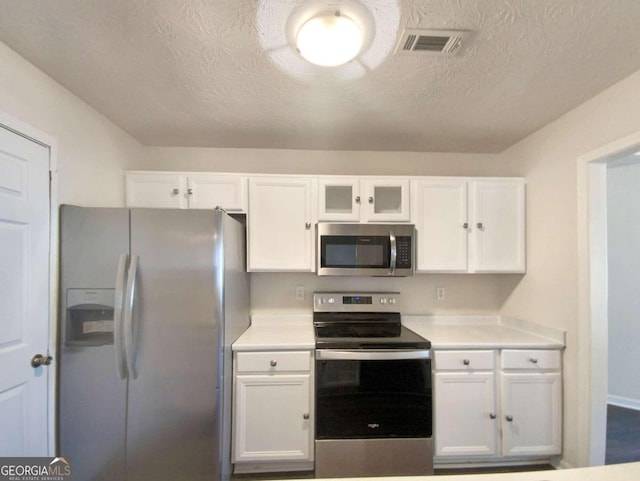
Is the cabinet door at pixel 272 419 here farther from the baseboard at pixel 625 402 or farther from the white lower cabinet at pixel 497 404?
the baseboard at pixel 625 402

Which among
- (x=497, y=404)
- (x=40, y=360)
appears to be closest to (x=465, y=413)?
(x=497, y=404)

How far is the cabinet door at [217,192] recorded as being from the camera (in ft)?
6.87

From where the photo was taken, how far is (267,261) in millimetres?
2111

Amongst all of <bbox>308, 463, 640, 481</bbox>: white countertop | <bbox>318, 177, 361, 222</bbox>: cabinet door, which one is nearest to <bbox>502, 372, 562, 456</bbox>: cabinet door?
<bbox>308, 463, 640, 481</bbox>: white countertop

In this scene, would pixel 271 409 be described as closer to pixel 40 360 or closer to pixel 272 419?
pixel 272 419

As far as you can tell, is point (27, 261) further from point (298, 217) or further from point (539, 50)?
point (539, 50)

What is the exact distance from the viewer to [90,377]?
1511 mm

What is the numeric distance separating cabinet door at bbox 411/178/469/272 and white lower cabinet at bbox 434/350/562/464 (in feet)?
2.23

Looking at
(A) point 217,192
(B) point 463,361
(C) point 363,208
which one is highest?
(A) point 217,192

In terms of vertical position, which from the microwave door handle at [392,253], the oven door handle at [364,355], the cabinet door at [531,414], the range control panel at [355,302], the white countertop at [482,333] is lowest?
the cabinet door at [531,414]

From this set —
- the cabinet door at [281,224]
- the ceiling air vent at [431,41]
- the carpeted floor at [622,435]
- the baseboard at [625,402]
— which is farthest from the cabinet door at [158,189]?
the baseboard at [625,402]

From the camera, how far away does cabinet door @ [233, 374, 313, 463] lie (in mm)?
1757

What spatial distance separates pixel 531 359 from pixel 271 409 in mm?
1794

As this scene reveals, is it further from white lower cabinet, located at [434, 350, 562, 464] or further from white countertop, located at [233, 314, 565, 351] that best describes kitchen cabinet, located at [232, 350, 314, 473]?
white lower cabinet, located at [434, 350, 562, 464]
